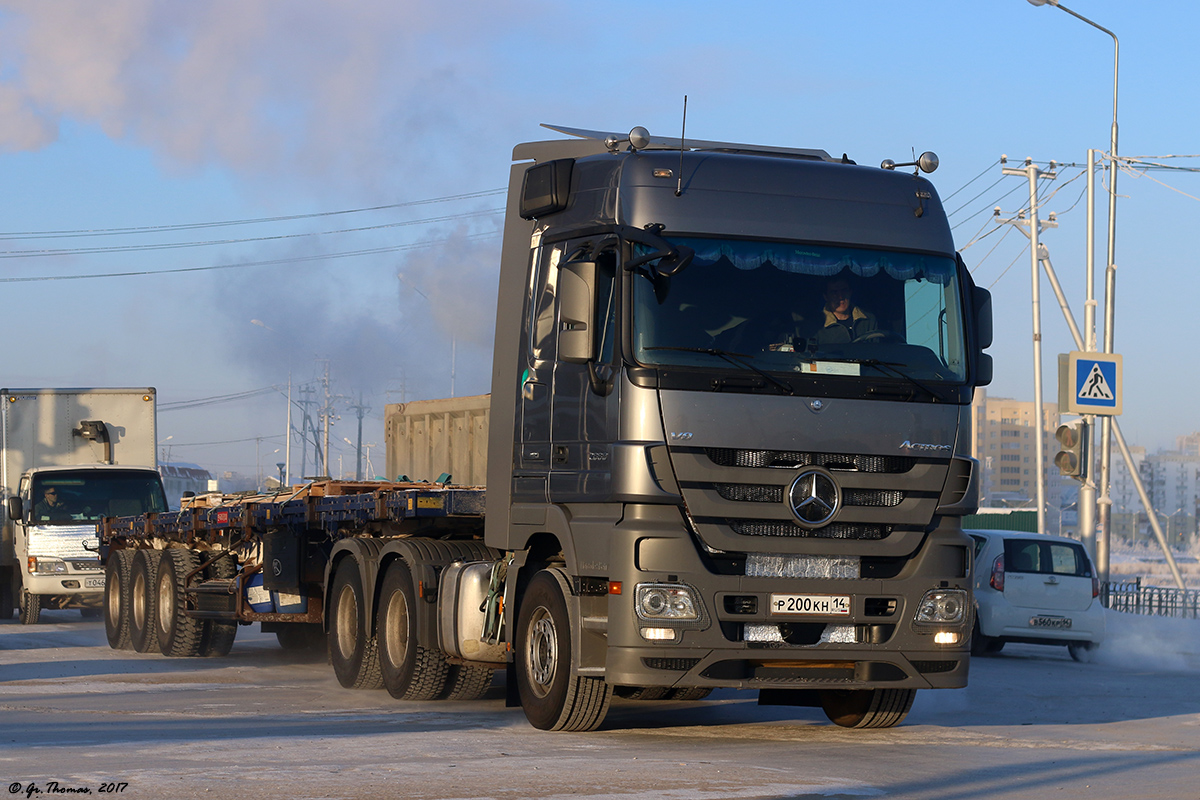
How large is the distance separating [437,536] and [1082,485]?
1420cm

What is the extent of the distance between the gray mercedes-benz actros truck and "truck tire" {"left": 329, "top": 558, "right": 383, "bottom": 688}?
2351 mm

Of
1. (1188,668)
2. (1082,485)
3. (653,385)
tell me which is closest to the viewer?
(653,385)

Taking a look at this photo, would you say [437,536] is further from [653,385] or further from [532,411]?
[653,385]

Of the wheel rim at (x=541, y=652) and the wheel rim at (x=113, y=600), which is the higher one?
the wheel rim at (x=541, y=652)

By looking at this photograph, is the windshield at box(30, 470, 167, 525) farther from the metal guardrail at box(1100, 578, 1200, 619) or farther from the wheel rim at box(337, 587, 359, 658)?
the metal guardrail at box(1100, 578, 1200, 619)

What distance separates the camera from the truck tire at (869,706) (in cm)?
1105

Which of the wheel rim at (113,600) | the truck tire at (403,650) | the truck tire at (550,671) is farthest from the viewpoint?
the wheel rim at (113,600)

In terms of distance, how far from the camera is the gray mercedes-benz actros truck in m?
9.41

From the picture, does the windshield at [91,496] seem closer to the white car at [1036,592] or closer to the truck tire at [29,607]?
the truck tire at [29,607]

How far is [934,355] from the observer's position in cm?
992

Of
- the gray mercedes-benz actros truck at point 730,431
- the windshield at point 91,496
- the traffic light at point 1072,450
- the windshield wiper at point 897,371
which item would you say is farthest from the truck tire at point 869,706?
the windshield at point 91,496

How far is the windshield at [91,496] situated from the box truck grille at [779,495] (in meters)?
16.2

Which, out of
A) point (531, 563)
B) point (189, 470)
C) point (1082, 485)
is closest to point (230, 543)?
point (531, 563)

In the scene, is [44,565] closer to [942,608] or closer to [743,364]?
[743,364]
